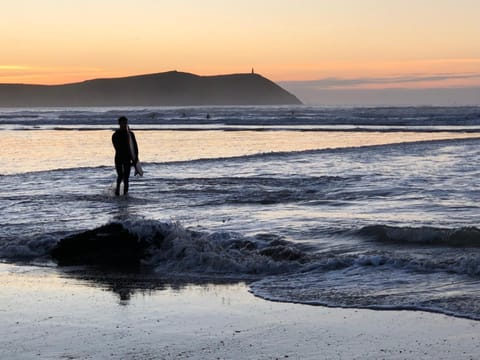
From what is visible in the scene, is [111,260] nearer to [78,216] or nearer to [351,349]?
[78,216]

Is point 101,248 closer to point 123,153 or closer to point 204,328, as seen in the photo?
point 204,328

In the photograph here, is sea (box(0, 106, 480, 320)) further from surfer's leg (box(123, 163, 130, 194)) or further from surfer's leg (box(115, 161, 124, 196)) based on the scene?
surfer's leg (box(123, 163, 130, 194))

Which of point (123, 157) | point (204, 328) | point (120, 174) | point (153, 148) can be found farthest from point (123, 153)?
point (153, 148)

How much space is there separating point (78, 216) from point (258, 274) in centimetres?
506

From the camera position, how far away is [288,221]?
1242 cm

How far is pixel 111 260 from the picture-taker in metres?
10.1

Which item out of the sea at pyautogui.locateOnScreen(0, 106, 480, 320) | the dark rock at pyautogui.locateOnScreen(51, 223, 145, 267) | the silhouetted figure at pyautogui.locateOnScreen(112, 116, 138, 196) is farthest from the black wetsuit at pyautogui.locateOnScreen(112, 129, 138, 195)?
the dark rock at pyautogui.locateOnScreen(51, 223, 145, 267)

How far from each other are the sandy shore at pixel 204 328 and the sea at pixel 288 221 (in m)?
0.46

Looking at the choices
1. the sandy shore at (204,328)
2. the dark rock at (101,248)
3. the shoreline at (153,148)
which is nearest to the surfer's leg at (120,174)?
the dark rock at (101,248)

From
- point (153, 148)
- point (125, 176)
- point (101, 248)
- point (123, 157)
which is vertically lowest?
point (153, 148)

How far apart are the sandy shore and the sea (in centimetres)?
46

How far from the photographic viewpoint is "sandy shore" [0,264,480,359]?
5883 millimetres

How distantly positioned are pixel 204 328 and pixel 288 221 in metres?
5.93

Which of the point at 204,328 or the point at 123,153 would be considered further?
the point at 123,153
